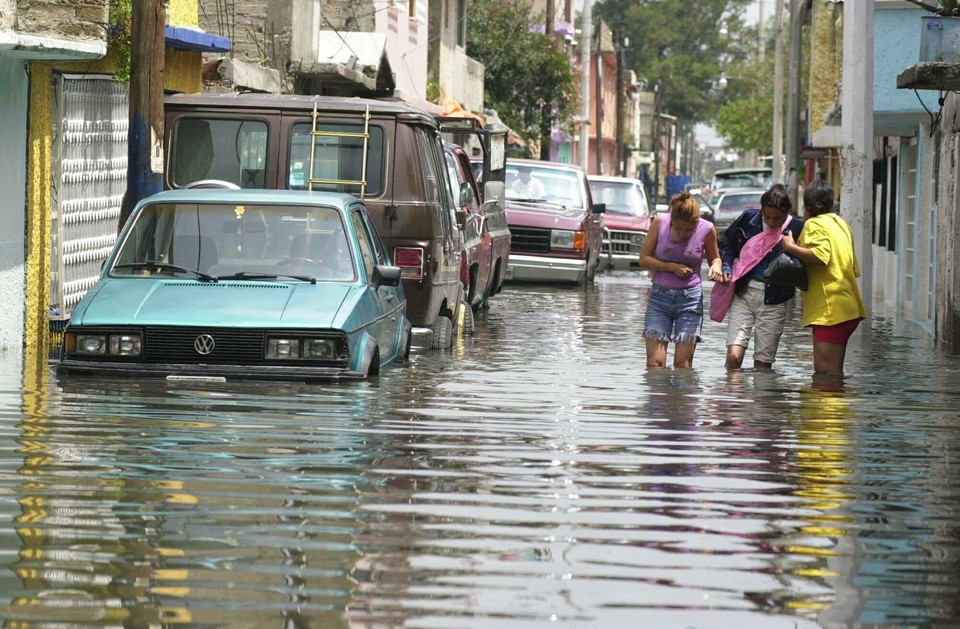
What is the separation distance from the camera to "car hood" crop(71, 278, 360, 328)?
1073cm

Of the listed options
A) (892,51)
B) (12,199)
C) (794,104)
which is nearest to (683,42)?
(794,104)

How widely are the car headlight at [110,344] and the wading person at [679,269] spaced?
156 inches

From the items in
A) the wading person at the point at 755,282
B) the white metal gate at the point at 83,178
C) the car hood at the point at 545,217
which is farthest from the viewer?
the car hood at the point at 545,217

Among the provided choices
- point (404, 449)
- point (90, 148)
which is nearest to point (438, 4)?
point (90, 148)

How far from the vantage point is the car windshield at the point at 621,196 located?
115 feet

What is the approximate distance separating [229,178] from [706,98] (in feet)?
358

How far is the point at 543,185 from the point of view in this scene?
28922 mm

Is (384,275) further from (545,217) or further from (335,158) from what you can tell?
(545,217)

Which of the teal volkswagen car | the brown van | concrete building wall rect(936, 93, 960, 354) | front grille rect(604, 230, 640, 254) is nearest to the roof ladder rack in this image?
the brown van

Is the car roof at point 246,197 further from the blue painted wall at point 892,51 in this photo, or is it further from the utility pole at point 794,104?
the utility pole at point 794,104

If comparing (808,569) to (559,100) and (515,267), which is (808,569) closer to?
(515,267)

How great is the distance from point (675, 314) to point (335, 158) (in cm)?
307

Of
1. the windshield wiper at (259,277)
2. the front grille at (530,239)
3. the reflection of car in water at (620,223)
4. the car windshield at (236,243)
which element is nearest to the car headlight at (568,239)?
the front grille at (530,239)

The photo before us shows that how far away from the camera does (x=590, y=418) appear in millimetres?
10391
